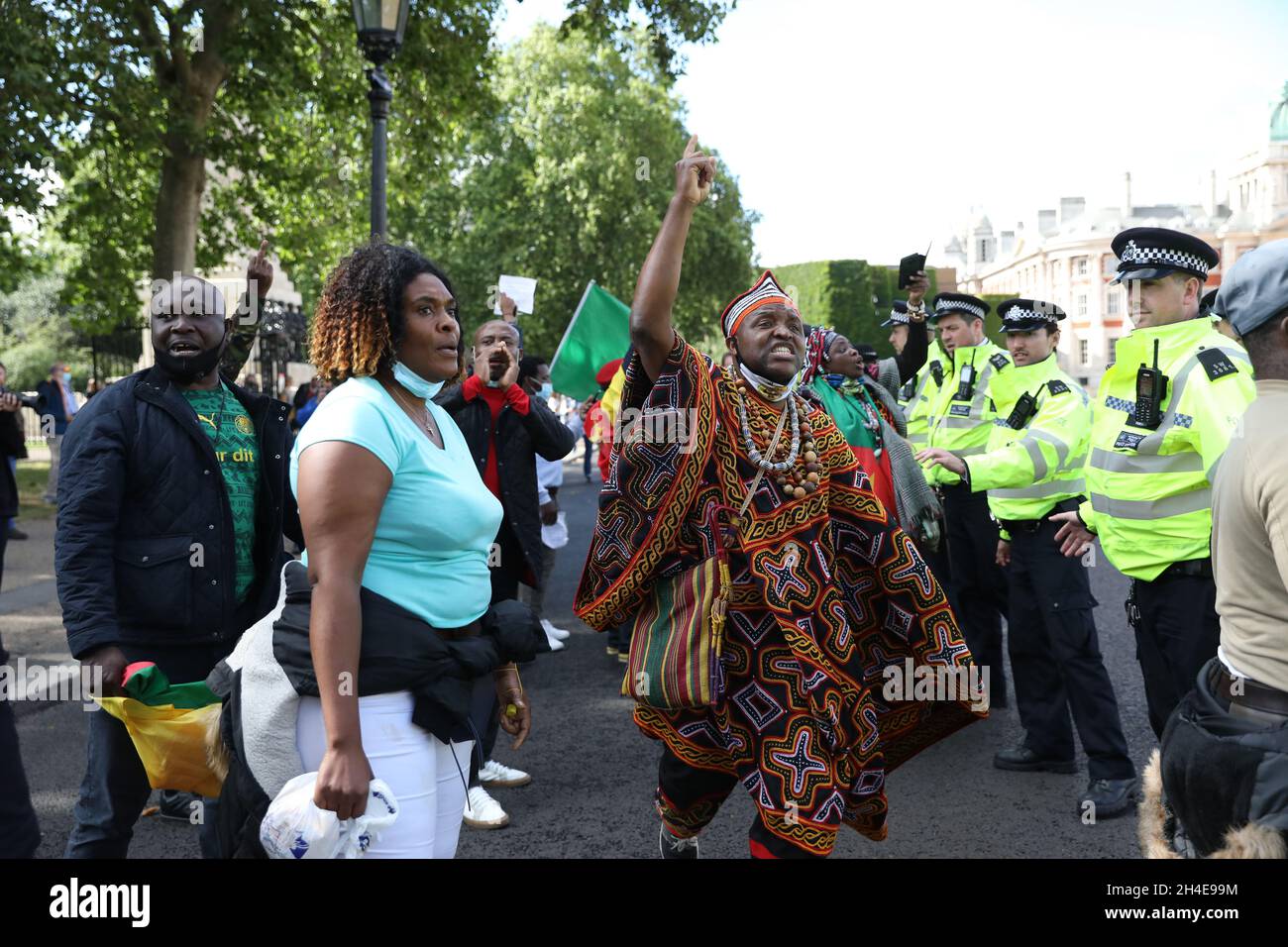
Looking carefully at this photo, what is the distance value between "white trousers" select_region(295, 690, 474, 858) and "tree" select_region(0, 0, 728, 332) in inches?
419

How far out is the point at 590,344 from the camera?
27.8 feet

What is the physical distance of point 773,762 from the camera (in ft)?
10.0

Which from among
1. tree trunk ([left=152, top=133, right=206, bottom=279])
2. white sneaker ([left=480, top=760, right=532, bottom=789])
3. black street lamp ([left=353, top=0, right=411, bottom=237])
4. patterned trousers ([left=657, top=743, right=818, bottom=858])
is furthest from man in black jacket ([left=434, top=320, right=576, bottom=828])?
tree trunk ([left=152, top=133, right=206, bottom=279])

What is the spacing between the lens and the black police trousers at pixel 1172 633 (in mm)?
3932

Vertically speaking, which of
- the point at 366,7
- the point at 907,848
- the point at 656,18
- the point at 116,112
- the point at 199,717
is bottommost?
the point at 907,848

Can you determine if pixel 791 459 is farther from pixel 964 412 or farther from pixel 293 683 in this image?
pixel 964 412

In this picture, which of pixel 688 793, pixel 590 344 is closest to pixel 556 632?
pixel 590 344

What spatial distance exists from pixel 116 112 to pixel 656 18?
6.43 m

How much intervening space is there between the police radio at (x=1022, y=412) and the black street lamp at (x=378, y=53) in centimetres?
433

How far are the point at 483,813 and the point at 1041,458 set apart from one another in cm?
303

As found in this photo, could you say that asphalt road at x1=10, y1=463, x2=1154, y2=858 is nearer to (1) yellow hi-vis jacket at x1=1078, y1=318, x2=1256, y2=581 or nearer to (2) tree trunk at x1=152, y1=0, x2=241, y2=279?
(1) yellow hi-vis jacket at x1=1078, y1=318, x2=1256, y2=581
